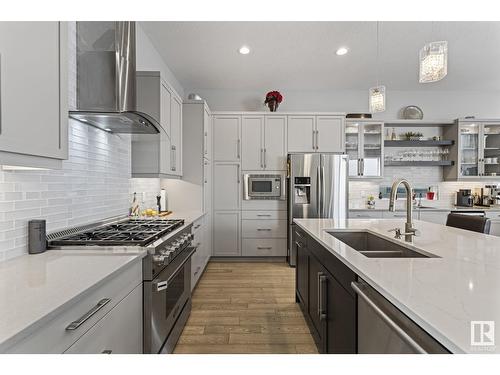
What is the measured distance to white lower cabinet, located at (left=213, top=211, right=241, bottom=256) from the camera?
15.5 feet

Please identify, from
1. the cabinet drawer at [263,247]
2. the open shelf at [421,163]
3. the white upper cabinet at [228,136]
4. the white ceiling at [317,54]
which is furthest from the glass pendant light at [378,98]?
the cabinet drawer at [263,247]

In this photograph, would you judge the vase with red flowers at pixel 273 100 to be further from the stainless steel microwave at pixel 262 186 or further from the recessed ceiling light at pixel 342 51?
the recessed ceiling light at pixel 342 51

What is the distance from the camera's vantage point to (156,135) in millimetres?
2646

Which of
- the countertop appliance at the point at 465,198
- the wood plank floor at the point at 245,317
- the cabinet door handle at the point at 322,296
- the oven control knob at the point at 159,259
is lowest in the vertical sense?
the wood plank floor at the point at 245,317

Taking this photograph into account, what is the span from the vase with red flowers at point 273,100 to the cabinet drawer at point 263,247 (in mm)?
2109

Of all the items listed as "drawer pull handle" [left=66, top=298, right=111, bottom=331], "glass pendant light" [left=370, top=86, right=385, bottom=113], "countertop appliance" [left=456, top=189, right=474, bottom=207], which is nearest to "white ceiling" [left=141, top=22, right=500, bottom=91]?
"glass pendant light" [left=370, top=86, right=385, bottom=113]

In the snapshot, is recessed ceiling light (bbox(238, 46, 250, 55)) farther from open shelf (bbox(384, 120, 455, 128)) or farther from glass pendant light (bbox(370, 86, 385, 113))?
open shelf (bbox(384, 120, 455, 128))

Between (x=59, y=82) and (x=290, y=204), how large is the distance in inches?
143

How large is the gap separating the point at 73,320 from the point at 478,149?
5940 mm

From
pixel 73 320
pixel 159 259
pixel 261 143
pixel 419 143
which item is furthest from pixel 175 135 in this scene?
pixel 419 143

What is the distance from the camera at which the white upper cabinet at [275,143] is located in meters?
4.70

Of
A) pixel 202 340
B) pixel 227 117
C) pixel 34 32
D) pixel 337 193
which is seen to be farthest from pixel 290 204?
pixel 34 32

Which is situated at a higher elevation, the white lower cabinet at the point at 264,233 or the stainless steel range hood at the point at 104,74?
the stainless steel range hood at the point at 104,74
